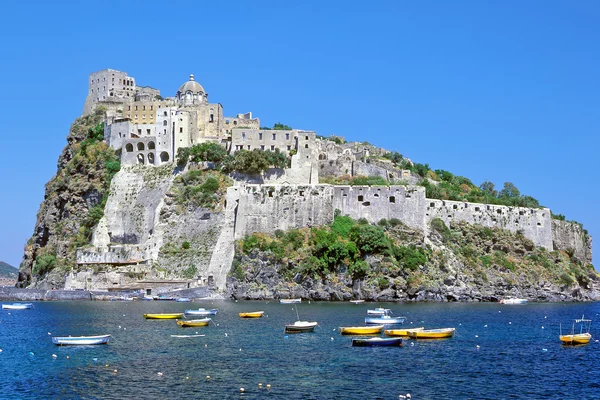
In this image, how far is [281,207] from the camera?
238 feet

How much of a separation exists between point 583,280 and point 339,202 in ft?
90.1

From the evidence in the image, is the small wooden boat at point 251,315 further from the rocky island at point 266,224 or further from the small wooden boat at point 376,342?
the rocky island at point 266,224

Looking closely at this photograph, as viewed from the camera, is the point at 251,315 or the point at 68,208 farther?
the point at 68,208

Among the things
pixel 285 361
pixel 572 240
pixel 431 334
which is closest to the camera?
pixel 285 361

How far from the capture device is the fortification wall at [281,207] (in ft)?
236

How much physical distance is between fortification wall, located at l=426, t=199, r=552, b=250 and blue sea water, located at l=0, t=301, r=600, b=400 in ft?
68.8

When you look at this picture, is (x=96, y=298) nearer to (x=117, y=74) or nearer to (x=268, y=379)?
(x=117, y=74)

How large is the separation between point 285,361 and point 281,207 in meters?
37.6

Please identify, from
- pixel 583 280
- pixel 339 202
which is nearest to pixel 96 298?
pixel 339 202

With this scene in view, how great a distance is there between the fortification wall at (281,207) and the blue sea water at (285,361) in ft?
58.3

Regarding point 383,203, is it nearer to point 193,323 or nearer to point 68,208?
point 193,323

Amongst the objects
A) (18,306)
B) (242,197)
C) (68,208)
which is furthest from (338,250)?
(68,208)

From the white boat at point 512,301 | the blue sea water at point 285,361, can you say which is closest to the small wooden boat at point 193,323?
the blue sea water at point 285,361

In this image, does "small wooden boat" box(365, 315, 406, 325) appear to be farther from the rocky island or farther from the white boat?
the white boat
